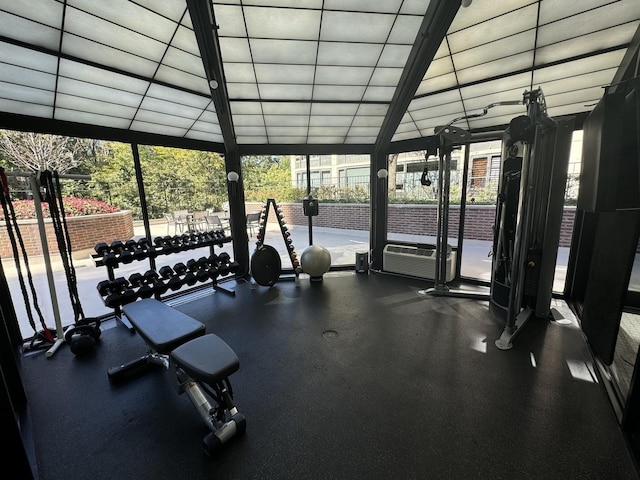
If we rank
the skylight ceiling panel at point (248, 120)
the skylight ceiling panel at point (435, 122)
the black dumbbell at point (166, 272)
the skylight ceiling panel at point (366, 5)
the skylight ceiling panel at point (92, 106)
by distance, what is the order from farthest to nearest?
the skylight ceiling panel at point (248, 120) < the skylight ceiling panel at point (435, 122) < the black dumbbell at point (166, 272) < the skylight ceiling panel at point (92, 106) < the skylight ceiling panel at point (366, 5)

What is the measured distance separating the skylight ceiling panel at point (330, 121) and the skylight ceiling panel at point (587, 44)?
241 centimetres

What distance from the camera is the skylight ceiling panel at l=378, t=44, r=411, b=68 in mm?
3059

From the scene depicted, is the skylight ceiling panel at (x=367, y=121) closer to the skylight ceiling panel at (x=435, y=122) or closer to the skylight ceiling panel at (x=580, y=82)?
the skylight ceiling panel at (x=435, y=122)

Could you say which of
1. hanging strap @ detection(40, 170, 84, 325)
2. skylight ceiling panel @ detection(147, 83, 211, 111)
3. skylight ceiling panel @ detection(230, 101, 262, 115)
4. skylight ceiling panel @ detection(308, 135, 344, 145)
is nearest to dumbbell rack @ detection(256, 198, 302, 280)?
skylight ceiling panel @ detection(308, 135, 344, 145)

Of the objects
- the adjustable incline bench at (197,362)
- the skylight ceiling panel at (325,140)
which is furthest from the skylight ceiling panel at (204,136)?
the adjustable incline bench at (197,362)

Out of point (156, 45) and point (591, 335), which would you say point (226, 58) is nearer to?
point (156, 45)

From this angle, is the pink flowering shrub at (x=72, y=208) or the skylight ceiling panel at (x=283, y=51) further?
the pink flowering shrub at (x=72, y=208)

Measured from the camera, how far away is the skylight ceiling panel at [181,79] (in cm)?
312

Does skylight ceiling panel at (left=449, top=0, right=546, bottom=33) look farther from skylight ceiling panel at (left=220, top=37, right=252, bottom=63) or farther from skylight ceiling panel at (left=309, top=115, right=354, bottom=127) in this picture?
skylight ceiling panel at (left=220, top=37, right=252, bottom=63)

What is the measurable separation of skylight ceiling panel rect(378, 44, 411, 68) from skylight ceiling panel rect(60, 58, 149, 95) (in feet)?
9.10

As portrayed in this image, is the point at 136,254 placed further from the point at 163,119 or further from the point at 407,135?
the point at 407,135

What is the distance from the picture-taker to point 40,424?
2.06 meters

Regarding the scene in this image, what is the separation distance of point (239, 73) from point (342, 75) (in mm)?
1279

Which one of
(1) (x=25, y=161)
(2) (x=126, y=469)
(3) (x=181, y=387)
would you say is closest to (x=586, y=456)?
(3) (x=181, y=387)
